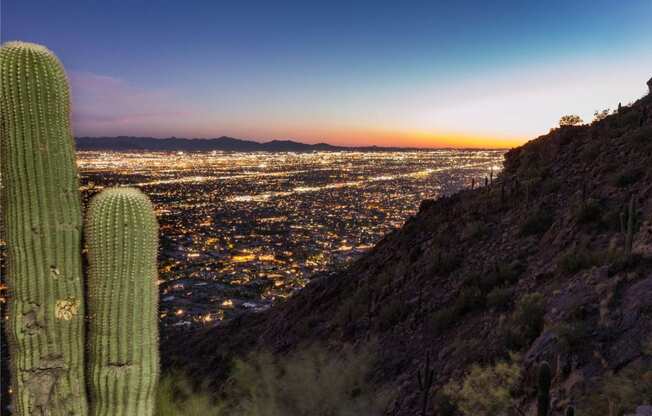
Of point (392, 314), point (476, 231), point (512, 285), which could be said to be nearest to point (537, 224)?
point (476, 231)

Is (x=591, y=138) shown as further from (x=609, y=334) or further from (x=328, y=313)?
(x=609, y=334)

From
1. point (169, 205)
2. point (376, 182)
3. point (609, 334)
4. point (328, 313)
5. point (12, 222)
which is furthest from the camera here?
point (376, 182)

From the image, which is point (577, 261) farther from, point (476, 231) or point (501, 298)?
point (476, 231)

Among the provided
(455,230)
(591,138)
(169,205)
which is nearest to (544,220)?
(455,230)

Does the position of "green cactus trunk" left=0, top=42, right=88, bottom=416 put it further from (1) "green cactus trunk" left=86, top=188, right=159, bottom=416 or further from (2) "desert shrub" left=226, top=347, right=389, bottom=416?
(2) "desert shrub" left=226, top=347, right=389, bottom=416

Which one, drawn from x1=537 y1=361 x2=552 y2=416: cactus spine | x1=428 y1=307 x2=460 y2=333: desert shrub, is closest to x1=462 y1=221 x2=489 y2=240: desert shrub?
x1=428 y1=307 x2=460 y2=333: desert shrub
